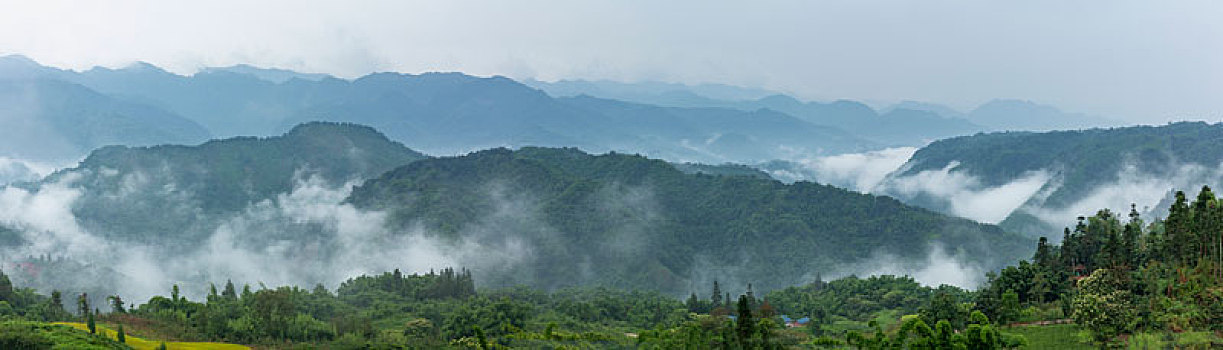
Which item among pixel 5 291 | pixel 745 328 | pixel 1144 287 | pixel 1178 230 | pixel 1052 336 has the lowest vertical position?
pixel 1052 336

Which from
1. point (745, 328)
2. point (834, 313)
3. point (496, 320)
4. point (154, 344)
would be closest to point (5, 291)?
point (154, 344)

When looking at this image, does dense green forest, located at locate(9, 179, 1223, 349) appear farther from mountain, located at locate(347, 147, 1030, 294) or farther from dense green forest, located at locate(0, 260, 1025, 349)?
mountain, located at locate(347, 147, 1030, 294)

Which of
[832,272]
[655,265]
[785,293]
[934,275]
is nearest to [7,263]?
[655,265]

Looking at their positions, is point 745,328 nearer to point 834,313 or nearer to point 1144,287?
point 1144,287

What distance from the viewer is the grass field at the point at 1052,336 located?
47.0m

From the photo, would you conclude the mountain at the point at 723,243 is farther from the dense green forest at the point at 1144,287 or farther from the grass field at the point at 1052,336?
the grass field at the point at 1052,336

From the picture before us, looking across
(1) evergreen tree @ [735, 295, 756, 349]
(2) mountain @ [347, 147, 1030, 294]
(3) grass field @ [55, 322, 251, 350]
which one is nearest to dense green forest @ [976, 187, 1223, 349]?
(1) evergreen tree @ [735, 295, 756, 349]

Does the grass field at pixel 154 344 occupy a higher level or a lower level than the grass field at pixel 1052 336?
higher

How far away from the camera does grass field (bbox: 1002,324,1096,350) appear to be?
47.0 m

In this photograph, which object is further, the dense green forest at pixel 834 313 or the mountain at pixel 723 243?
the mountain at pixel 723 243

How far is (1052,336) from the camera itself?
160 feet

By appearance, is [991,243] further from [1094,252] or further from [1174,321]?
[1174,321]

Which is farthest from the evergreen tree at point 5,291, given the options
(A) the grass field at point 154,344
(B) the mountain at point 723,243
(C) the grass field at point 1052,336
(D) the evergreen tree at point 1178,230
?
(B) the mountain at point 723,243

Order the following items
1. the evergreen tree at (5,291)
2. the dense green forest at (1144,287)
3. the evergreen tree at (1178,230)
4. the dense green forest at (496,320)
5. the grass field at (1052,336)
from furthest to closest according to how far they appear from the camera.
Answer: the evergreen tree at (5,291), the dense green forest at (496,320), the evergreen tree at (1178,230), the grass field at (1052,336), the dense green forest at (1144,287)
